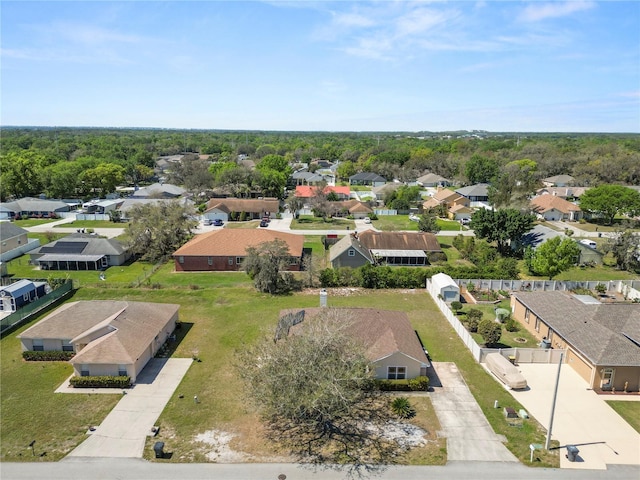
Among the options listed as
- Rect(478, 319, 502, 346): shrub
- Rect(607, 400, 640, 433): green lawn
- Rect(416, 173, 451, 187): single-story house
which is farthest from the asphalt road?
Rect(416, 173, 451, 187): single-story house

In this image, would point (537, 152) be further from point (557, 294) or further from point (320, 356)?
point (320, 356)

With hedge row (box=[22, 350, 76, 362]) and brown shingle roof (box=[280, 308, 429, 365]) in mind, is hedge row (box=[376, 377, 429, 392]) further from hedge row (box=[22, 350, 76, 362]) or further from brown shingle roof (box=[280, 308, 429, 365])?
hedge row (box=[22, 350, 76, 362])

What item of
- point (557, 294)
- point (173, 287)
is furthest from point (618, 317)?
point (173, 287)

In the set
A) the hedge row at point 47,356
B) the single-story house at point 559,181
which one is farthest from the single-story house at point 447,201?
the hedge row at point 47,356

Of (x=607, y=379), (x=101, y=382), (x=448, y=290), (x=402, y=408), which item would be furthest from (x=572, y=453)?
(x=101, y=382)

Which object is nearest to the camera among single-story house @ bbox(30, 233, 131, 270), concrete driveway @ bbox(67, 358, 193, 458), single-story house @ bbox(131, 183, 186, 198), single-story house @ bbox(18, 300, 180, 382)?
concrete driveway @ bbox(67, 358, 193, 458)

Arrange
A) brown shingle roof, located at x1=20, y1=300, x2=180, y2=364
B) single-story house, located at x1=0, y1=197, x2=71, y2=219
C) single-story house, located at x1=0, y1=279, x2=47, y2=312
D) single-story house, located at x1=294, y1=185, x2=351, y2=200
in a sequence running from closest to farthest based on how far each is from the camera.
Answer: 1. brown shingle roof, located at x1=20, y1=300, x2=180, y2=364
2. single-story house, located at x1=0, y1=279, x2=47, y2=312
3. single-story house, located at x1=0, y1=197, x2=71, y2=219
4. single-story house, located at x1=294, y1=185, x2=351, y2=200

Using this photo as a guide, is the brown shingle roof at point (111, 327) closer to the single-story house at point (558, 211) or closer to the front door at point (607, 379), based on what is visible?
the front door at point (607, 379)

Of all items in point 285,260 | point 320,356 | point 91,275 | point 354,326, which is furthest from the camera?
point 91,275
